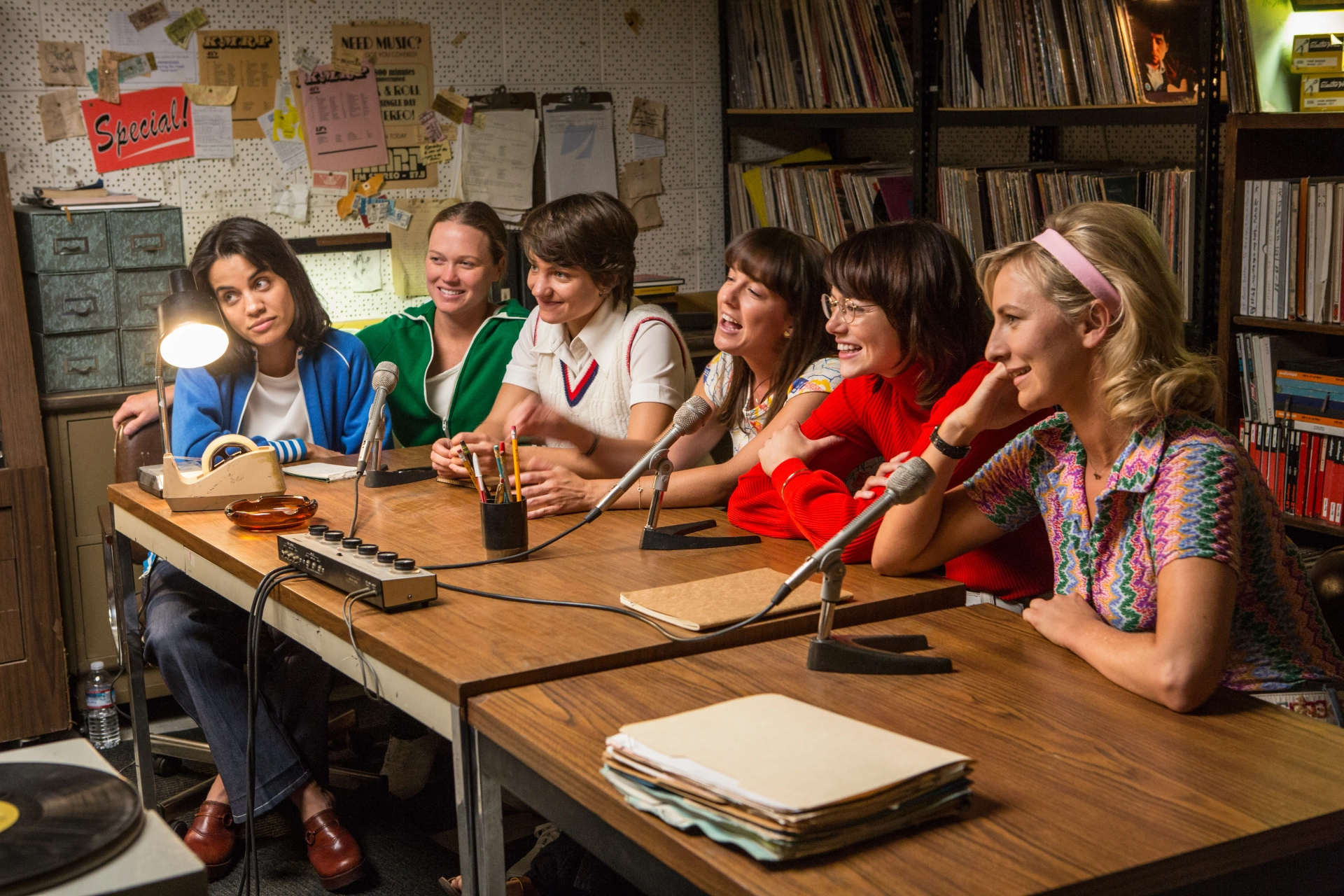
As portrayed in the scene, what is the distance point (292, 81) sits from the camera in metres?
3.70

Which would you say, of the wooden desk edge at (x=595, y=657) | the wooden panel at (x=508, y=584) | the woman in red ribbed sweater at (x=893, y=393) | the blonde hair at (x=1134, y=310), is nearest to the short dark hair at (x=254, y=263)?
the wooden panel at (x=508, y=584)

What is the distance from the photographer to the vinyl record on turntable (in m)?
0.87

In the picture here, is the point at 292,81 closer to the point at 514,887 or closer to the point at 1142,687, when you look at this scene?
the point at 514,887

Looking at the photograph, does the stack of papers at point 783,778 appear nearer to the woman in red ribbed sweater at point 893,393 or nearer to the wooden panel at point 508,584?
the wooden panel at point 508,584

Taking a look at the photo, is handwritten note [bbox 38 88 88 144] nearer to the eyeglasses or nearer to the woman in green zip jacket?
the woman in green zip jacket

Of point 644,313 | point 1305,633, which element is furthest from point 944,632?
point 644,313

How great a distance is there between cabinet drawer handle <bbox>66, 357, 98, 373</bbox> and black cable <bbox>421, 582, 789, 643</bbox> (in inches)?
67.8

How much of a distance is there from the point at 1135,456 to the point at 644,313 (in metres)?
1.41

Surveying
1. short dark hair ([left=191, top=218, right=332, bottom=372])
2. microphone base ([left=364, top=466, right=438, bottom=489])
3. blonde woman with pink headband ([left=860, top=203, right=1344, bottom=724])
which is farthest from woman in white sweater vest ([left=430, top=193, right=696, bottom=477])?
blonde woman with pink headband ([left=860, top=203, right=1344, bottom=724])

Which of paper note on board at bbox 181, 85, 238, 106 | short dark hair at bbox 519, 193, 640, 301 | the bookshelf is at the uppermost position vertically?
paper note on board at bbox 181, 85, 238, 106

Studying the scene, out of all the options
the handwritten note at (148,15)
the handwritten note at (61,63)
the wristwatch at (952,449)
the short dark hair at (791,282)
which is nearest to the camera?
the wristwatch at (952,449)

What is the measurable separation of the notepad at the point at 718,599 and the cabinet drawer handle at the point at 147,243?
6.67 feet

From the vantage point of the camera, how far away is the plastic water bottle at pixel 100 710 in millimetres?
3195

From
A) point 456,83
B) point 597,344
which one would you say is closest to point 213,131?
point 456,83
